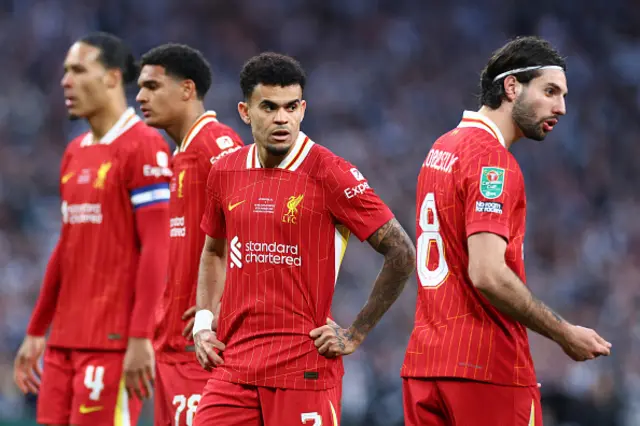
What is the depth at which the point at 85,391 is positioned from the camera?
5527 millimetres

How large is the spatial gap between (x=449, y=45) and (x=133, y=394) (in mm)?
10176

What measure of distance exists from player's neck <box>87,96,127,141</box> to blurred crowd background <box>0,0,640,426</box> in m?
4.82

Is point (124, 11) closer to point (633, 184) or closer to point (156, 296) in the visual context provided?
point (633, 184)

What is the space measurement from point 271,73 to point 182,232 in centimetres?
128

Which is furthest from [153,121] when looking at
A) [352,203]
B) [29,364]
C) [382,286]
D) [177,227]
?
[382,286]

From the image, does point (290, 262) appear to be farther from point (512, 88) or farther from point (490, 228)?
point (512, 88)

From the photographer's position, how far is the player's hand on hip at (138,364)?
18.0 feet

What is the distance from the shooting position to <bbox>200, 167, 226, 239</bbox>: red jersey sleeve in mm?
4543

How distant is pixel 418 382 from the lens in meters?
4.25

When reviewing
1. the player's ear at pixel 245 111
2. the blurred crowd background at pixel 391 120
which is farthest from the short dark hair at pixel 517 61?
the blurred crowd background at pixel 391 120

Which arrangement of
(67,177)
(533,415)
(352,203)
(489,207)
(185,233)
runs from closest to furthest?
(489,207)
(533,415)
(352,203)
(185,233)
(67,177)

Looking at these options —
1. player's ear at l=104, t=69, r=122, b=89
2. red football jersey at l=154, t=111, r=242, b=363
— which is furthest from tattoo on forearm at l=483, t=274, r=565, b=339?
player's ear at l=104, t=69, r=122, b=89

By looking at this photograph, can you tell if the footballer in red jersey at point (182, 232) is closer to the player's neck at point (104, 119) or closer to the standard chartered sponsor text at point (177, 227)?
the standard chartered sponsor text at point (177, 227)

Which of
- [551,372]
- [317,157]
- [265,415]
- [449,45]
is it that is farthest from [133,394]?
[449,45]
